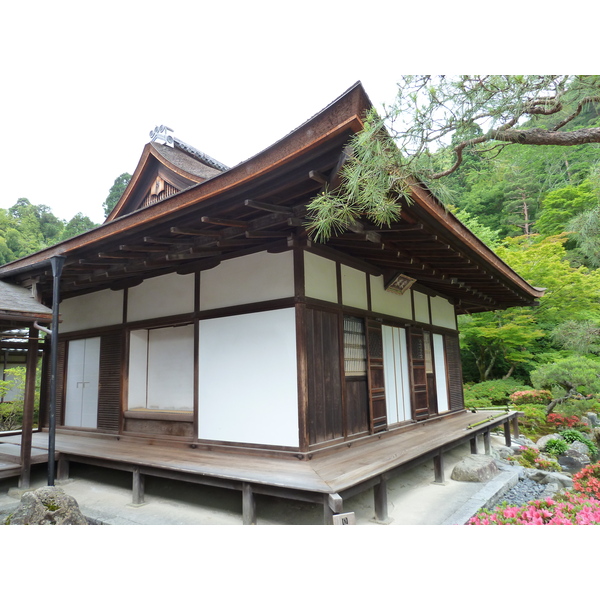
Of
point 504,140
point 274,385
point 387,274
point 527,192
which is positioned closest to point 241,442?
point 274,385

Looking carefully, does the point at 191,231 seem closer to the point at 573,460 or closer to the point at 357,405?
the point at 357,405

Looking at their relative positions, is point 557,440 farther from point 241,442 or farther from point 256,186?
point 256,186

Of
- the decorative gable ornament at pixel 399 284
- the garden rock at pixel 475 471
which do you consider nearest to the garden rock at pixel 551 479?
the garden rock at pixel 475 471

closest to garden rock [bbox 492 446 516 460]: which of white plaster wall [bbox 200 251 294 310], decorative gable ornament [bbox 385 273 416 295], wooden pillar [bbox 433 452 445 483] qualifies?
wooden pillar [bbox 433 452 445 483]

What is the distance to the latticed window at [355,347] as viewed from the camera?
5020mm

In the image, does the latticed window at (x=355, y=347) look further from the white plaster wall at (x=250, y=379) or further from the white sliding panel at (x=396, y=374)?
the white plaster wall at (x=250, y=379)

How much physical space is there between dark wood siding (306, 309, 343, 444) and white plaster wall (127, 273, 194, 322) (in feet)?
5.59

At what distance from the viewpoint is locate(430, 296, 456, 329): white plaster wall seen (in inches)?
308

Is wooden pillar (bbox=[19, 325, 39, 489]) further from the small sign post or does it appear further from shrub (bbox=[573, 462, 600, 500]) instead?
shrub (bbox=[573, 462, 600, 500])

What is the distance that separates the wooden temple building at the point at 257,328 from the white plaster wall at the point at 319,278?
0.08ft

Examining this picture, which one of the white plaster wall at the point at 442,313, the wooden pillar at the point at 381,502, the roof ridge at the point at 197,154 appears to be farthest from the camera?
the white plaster wall at the point at 442,313

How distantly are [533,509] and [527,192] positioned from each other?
47.3ft

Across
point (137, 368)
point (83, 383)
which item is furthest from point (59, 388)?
point (137, 368)

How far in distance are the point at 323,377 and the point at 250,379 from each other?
2.54 feet
